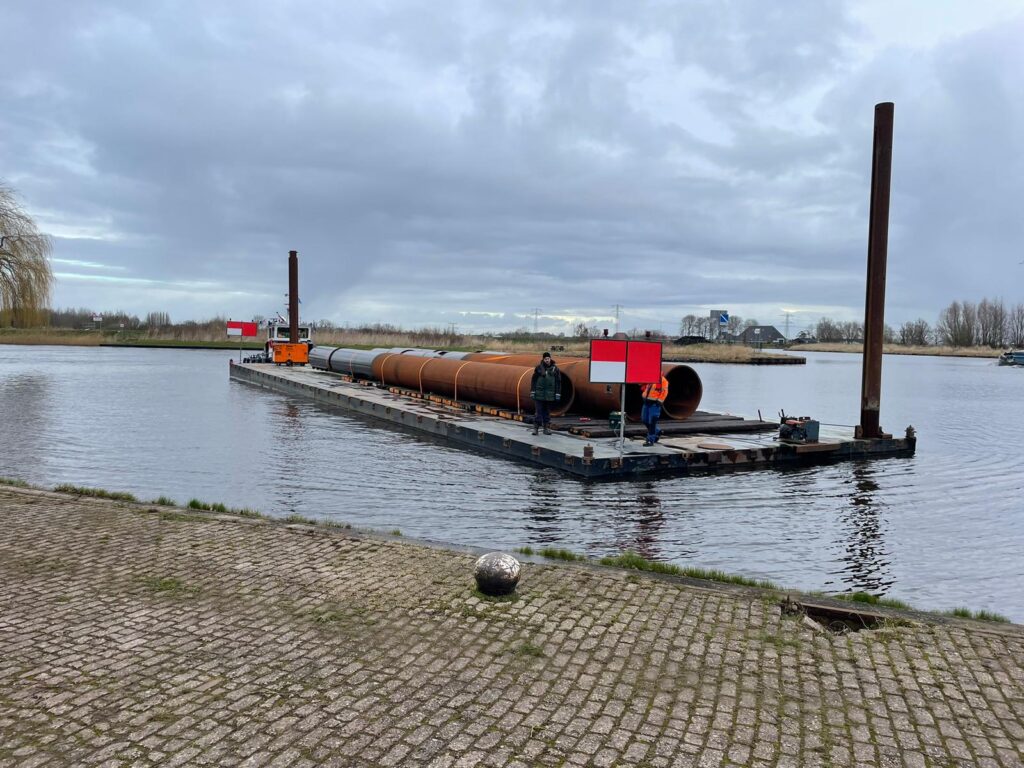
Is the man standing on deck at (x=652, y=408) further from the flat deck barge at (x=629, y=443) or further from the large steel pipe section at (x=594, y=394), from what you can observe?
the large steel pipe section at (x=594, y=394)

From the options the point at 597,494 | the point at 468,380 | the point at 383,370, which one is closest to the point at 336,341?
the point at 383,370

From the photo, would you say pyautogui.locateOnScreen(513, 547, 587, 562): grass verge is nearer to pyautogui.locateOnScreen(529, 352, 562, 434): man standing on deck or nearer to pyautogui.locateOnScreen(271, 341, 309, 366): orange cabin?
pyautogui.locateOnScreen(529, 352, 562, 434): man standing on deck

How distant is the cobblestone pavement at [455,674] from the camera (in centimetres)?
381

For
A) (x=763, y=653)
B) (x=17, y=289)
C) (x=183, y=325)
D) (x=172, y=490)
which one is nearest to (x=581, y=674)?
(x=763, y=653)

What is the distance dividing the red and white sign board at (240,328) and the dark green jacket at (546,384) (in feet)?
110

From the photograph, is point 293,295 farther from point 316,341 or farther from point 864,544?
point 864,544

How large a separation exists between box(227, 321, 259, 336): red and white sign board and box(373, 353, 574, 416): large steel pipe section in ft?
70.1

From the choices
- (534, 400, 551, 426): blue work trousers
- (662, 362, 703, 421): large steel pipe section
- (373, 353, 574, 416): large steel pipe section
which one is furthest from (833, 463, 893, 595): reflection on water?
(373, 353, 574, 416): large steel pipe section

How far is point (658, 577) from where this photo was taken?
21.9 ft

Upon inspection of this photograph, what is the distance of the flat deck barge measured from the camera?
14.0m

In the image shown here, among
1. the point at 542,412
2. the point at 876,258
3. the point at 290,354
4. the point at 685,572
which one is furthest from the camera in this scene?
the point at 290,354

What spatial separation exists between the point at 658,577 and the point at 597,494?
5815 mm

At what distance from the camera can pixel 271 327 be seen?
4719cm

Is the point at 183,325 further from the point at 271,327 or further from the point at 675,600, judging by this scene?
the point at 675,600
